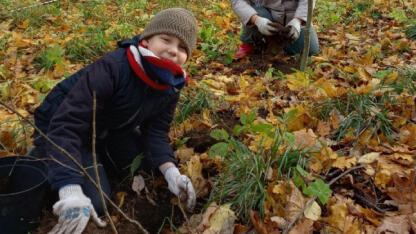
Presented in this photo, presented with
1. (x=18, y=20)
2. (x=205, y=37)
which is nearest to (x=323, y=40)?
(x=205, y=37)

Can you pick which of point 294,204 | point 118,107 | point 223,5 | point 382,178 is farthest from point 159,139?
point 223,5

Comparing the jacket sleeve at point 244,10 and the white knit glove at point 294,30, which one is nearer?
the white knit glove at point 294,30

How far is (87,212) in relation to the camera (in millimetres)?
1571

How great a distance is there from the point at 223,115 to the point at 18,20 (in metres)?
3.54

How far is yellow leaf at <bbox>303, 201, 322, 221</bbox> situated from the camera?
1.45 meters

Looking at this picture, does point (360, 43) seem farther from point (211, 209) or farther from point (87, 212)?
point (87, 212)

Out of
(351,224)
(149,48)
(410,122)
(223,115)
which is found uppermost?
(149,48)

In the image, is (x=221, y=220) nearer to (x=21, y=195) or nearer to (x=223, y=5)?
(x=21, y=195)

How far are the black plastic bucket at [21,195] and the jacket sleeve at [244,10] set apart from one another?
8.71ft

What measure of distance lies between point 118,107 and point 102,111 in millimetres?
97

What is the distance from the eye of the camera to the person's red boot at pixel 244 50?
388 cm

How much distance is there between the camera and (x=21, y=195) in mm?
1556

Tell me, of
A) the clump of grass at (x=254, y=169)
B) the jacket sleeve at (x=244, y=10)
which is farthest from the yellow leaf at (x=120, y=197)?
the jacket sleeve at (x=244, y=10)

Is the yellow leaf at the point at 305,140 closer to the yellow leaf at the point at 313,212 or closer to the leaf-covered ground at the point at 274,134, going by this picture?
the leaf-covered ground at the point at 274,134
